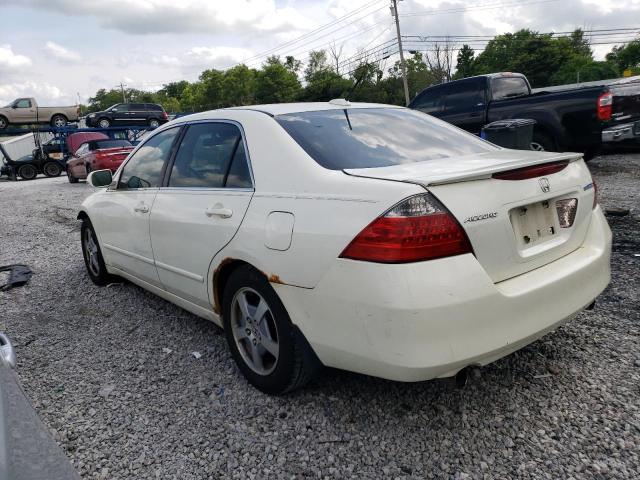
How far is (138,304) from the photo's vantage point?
14.8 ft

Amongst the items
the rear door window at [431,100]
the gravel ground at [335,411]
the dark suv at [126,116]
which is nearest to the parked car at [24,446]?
the gravel ground at [335,411]

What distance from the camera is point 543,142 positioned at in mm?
8688

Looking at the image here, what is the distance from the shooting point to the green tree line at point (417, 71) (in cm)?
5531

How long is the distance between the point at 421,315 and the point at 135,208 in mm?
2656

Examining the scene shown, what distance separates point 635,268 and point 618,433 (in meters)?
2.40

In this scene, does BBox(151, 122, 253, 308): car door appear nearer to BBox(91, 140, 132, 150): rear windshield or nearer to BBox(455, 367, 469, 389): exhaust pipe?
BBox(455, 367, 469, 389): exhaust pipe

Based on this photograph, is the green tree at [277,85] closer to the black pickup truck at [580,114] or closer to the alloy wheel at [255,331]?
the black pickup truck at [580,114]

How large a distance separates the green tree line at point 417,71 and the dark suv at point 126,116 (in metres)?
19.6

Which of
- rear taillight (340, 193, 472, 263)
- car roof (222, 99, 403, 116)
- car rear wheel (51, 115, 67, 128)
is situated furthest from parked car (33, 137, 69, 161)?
rear taillight (340, 193, 472, 263)

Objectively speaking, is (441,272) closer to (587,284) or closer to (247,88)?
(587,284)

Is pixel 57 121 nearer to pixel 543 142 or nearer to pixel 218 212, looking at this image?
pixel 543 142

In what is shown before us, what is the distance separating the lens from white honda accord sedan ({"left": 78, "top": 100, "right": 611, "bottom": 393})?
208cm

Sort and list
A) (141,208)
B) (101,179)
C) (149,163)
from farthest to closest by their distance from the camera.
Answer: (101,179)
(149,163)
(141,208)

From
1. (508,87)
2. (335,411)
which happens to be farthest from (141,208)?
(508,87)
